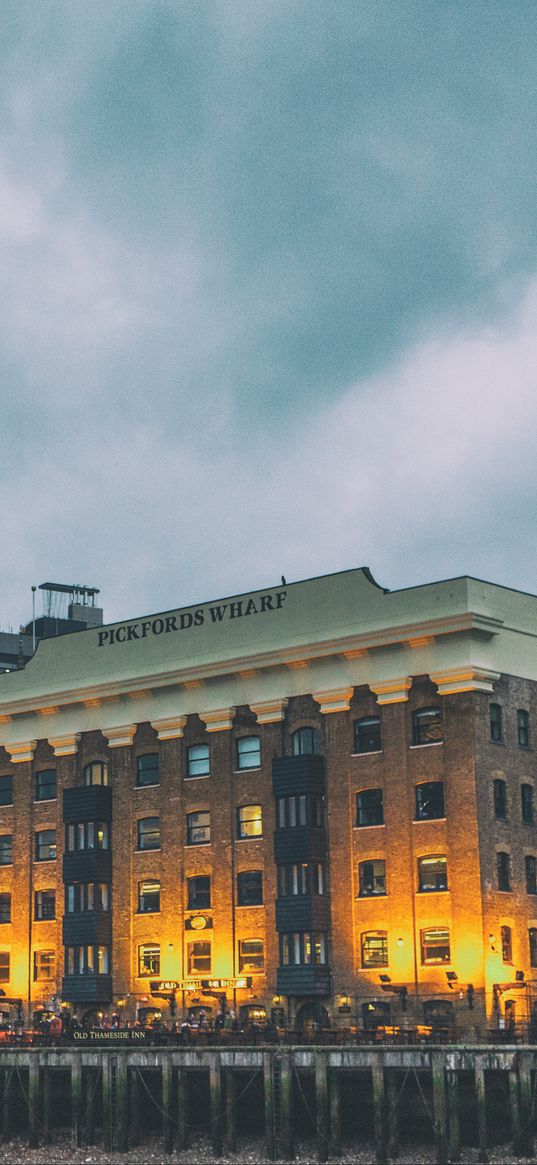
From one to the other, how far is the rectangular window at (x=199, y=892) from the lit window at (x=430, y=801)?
1170 centimetres

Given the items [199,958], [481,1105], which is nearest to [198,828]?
[199,958]

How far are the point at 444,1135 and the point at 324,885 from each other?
18469 millimetres

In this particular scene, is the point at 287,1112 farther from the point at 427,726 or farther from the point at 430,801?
the point at 427,726

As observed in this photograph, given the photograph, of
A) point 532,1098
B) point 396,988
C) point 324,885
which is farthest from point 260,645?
point 532,1098

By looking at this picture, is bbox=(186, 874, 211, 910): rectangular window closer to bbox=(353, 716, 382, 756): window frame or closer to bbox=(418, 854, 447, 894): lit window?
bbox=(353, 716, 382, 756): window frame

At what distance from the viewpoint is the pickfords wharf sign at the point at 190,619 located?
78562 millimetres

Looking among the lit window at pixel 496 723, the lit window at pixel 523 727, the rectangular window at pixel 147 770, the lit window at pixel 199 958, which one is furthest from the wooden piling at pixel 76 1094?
the lit window at pixel 523 727

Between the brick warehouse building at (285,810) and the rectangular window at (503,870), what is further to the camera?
the brick warehouse building at (285,810)

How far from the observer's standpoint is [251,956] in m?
75.4

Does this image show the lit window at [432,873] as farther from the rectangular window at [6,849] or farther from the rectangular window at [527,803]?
the rectangular window at [6,849]

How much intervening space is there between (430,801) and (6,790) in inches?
1028

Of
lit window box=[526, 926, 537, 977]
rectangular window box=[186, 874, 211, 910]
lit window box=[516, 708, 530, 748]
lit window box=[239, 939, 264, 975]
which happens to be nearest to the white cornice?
lit window box=[516, 708, 530, 748]

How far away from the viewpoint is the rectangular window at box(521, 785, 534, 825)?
237ft

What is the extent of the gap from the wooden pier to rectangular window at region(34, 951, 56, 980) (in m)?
12.2
